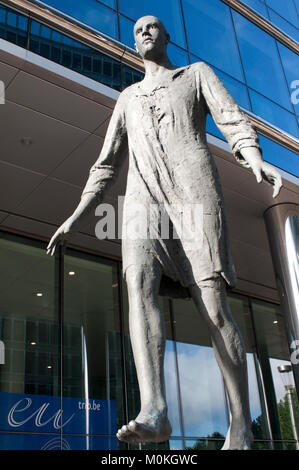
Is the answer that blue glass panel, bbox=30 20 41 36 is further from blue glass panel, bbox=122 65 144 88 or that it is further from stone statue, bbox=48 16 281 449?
stone statue, bbox=48 16 281 449

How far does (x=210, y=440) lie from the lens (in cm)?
1241

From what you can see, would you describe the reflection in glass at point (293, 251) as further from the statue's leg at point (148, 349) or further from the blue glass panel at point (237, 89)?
the statue's leg at point (148, 349)

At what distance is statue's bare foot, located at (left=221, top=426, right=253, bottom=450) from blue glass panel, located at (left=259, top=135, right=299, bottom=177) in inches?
328

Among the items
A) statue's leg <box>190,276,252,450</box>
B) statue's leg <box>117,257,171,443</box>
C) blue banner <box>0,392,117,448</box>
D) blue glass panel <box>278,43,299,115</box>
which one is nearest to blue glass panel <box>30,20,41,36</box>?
statue's leg <box>117,257,171,443</box>

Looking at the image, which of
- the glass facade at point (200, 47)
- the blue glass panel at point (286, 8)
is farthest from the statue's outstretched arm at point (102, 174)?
the blue glass panel at point (286, 8)

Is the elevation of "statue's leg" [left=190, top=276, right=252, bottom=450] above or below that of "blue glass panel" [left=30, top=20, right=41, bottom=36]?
below

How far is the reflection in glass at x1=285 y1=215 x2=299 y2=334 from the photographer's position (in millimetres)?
10406

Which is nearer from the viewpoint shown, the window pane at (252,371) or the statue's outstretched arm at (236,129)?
the statue's outstretched arm at (236,129)

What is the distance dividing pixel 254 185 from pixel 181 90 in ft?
25.8

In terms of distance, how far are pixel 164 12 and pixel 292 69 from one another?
14.6 ft

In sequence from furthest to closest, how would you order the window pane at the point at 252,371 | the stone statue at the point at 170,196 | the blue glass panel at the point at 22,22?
the window pane at the point at 252,371
the blue glass panel at the point at 22,22
the stone statue at the point at 170,196

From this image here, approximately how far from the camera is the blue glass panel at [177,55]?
31.0ft

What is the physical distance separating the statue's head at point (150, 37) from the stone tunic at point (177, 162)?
0.64ft

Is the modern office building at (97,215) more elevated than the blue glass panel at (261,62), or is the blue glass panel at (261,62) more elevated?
the blue glass panel at (261,62)
